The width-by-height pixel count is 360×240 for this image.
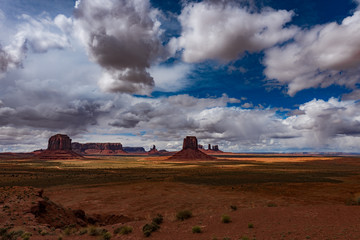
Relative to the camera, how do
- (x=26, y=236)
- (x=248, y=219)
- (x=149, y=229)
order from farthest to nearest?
(x=248, y=219) < (x=149, y=229) < (x=26, y=236)

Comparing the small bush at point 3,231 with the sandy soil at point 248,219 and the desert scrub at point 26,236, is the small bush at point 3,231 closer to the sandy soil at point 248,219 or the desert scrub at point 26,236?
the desert scrub at point 26,236

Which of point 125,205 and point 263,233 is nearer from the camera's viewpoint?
point 263,233

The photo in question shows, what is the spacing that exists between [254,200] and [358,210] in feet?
38.9

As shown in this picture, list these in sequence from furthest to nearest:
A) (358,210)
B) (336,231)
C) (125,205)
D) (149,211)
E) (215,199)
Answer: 1. (215,199)
2. (125,205)
3. (149,211)
4. (358,210)
5. (336,231)

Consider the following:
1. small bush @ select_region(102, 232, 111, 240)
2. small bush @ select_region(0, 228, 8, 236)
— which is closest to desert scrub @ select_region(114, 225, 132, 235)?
small bush @ select_region(102, 232, 111, 240)

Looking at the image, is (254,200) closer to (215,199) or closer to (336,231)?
(215,199)

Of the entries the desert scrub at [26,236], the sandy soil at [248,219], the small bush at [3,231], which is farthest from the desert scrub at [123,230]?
the small bush at [3,231]

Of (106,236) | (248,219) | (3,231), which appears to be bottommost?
(106,236)

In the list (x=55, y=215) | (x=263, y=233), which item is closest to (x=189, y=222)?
(x=263, y=233)

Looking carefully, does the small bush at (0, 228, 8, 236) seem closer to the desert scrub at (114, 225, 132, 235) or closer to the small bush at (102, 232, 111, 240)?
the small bush at (102, 232, 111, 240)

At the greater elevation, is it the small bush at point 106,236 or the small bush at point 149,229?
the small bush at point 149,229

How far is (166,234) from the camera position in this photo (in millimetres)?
13445

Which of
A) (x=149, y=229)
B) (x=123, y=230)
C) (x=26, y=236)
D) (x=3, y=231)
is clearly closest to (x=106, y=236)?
(x=123, y=230)

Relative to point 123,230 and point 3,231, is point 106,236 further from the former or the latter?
point 3,231
